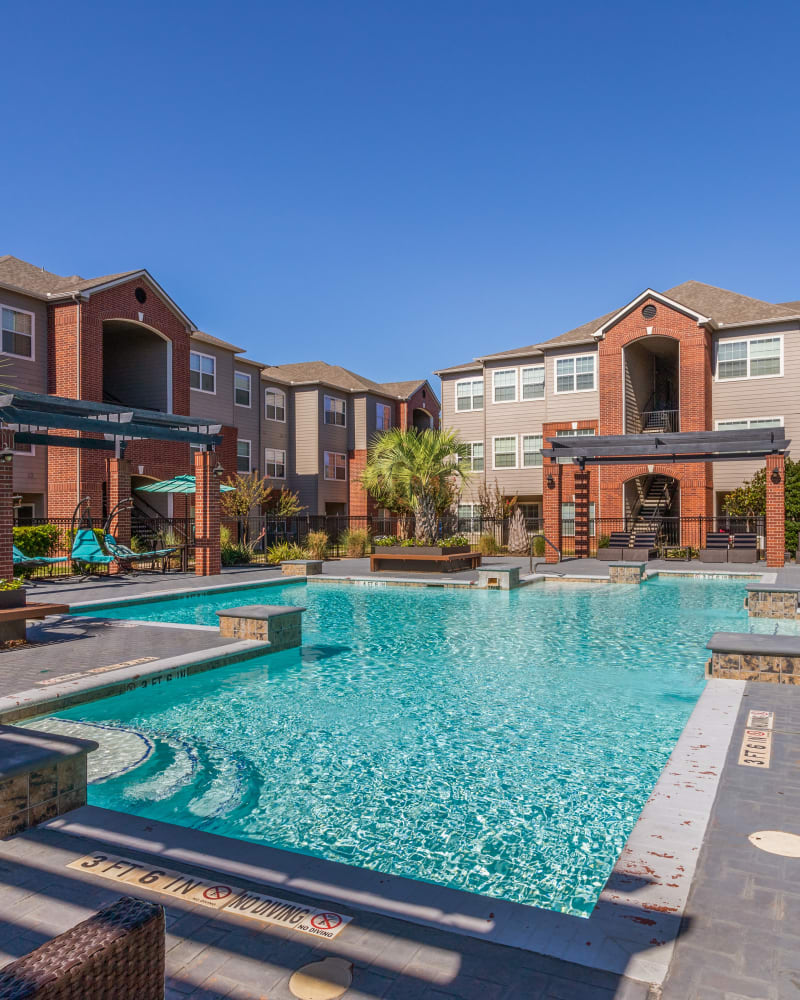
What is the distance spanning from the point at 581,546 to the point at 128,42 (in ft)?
64.8

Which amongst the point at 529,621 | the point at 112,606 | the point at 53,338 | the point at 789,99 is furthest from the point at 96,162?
the point at 789,99

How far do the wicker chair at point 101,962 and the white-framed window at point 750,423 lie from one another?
90.0 ft

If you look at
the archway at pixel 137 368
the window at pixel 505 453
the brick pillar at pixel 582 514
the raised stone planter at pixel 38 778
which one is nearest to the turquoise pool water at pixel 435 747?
the raised stone planter at pixel 38 778

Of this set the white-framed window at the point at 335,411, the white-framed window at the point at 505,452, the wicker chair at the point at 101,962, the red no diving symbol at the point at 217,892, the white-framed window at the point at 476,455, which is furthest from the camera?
the white-framed window at the point at 335,411

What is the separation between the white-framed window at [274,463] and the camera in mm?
33188

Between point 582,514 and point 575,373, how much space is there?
8049mm

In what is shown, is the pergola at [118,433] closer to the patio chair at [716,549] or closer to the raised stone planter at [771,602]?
the raised stone planter at [771,602]

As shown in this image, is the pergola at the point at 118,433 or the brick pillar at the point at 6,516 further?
the pergola at the point at 118,433

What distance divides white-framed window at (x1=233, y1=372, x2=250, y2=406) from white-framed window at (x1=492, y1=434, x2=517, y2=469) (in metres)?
11.4

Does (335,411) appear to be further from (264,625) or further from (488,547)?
(264,625)

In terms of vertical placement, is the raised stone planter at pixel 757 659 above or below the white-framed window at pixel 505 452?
below

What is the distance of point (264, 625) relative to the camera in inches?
357

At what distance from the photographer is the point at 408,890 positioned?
2.95 m

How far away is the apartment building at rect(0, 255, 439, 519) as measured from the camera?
71.9ft
